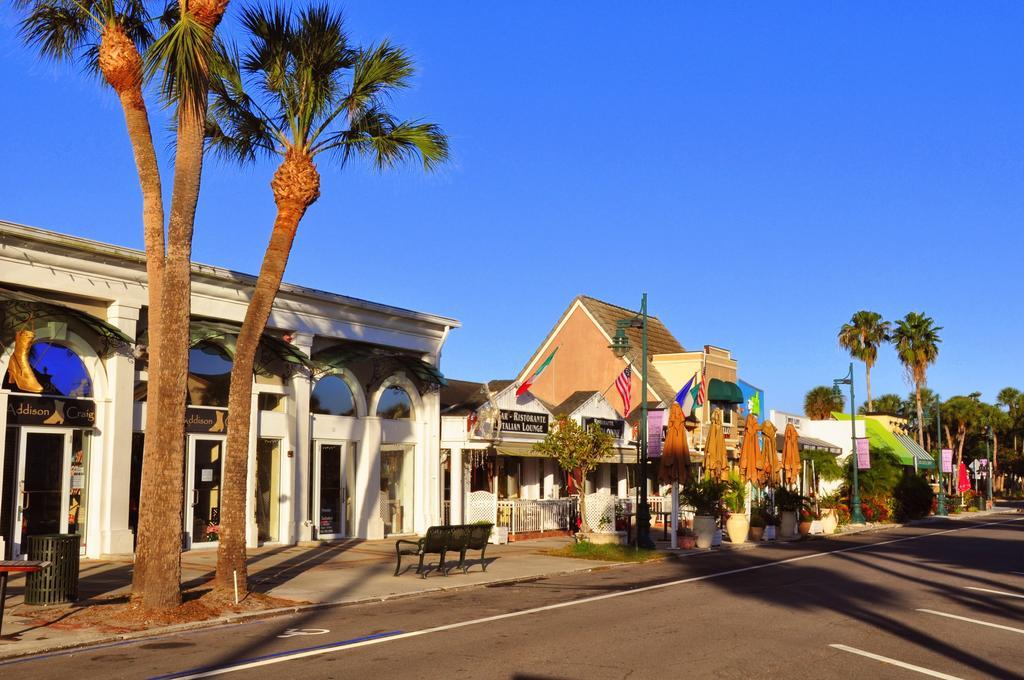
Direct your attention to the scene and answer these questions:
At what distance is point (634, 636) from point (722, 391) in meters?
32.7

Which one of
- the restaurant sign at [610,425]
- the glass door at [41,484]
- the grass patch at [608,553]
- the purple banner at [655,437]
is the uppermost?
the restaurant sign at [610,425]

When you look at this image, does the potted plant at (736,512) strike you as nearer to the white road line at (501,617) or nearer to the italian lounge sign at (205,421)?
the white road line at (501,617)

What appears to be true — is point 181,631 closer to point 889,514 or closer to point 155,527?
point 155,527

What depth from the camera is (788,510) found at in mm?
33406

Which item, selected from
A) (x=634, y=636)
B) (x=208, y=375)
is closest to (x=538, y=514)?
(x=208, y=375)

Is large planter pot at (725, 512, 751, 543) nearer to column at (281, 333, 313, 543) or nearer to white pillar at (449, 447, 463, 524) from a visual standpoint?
white pillar at (449, 447, 463, 524)

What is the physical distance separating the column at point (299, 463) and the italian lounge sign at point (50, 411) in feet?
18.1

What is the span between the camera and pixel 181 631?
492 inches

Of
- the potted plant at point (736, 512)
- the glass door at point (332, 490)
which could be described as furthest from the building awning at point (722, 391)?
the glass door at point (332, 490)

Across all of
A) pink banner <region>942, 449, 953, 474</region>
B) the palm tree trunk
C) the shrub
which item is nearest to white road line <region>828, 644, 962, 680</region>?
the palm tree trunk

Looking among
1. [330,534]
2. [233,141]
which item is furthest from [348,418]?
[233,141]

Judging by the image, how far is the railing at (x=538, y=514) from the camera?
28.4m

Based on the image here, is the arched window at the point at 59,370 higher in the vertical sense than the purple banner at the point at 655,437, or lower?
higher

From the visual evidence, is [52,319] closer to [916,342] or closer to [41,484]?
[41,484]
